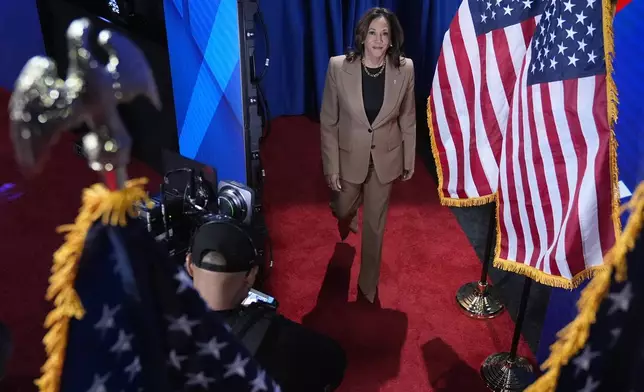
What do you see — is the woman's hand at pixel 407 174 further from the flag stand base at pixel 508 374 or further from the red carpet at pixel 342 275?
the flag stand base at pixel 508 374

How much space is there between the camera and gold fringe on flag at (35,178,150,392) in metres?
1.03

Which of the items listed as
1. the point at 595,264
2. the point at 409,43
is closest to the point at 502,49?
the point at 595,264

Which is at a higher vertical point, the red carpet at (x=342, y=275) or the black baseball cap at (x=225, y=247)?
the black baseball cap at (x=225, y=247)

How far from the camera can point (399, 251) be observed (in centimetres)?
438

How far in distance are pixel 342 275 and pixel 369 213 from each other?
2.02ft

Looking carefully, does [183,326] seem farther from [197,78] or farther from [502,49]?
[197,78]

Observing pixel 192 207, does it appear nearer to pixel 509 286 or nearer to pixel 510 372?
pixel 510 372

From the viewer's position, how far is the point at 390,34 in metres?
3.31

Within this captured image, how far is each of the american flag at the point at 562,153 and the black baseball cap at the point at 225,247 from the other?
1430mm

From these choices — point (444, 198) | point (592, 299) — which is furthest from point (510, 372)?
point (592, 299)

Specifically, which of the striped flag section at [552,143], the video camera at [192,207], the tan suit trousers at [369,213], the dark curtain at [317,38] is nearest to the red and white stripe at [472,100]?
the striped flag section at [552,143]

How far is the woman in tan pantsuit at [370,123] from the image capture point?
337cm

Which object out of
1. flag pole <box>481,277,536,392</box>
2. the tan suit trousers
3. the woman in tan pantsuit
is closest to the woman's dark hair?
the woman in tan pantsuit

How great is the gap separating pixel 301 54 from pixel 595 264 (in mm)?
3852
